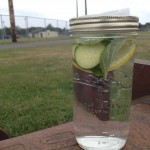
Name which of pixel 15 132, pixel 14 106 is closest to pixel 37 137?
pixel 15 132

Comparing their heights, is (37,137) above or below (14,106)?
above

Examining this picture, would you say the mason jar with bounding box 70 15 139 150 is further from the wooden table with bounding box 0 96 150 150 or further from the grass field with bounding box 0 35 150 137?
the grass field with bounding box 0 35 150 137

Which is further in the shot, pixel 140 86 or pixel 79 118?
pixel 140 86

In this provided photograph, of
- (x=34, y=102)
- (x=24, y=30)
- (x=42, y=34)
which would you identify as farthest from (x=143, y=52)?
(x=42, y=34)

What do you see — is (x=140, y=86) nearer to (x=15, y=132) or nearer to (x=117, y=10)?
(x=117, y=10)

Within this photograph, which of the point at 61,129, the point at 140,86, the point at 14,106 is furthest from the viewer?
the point at 14,106

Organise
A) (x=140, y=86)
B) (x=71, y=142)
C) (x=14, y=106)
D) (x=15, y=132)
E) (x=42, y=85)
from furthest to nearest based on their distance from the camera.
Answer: (x=42, y=85), (x=14, y=106), (x=15, y=132), (x=140, y=86), (x=71, y=142)

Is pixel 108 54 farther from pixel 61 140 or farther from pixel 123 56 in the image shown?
pixel 61 140
